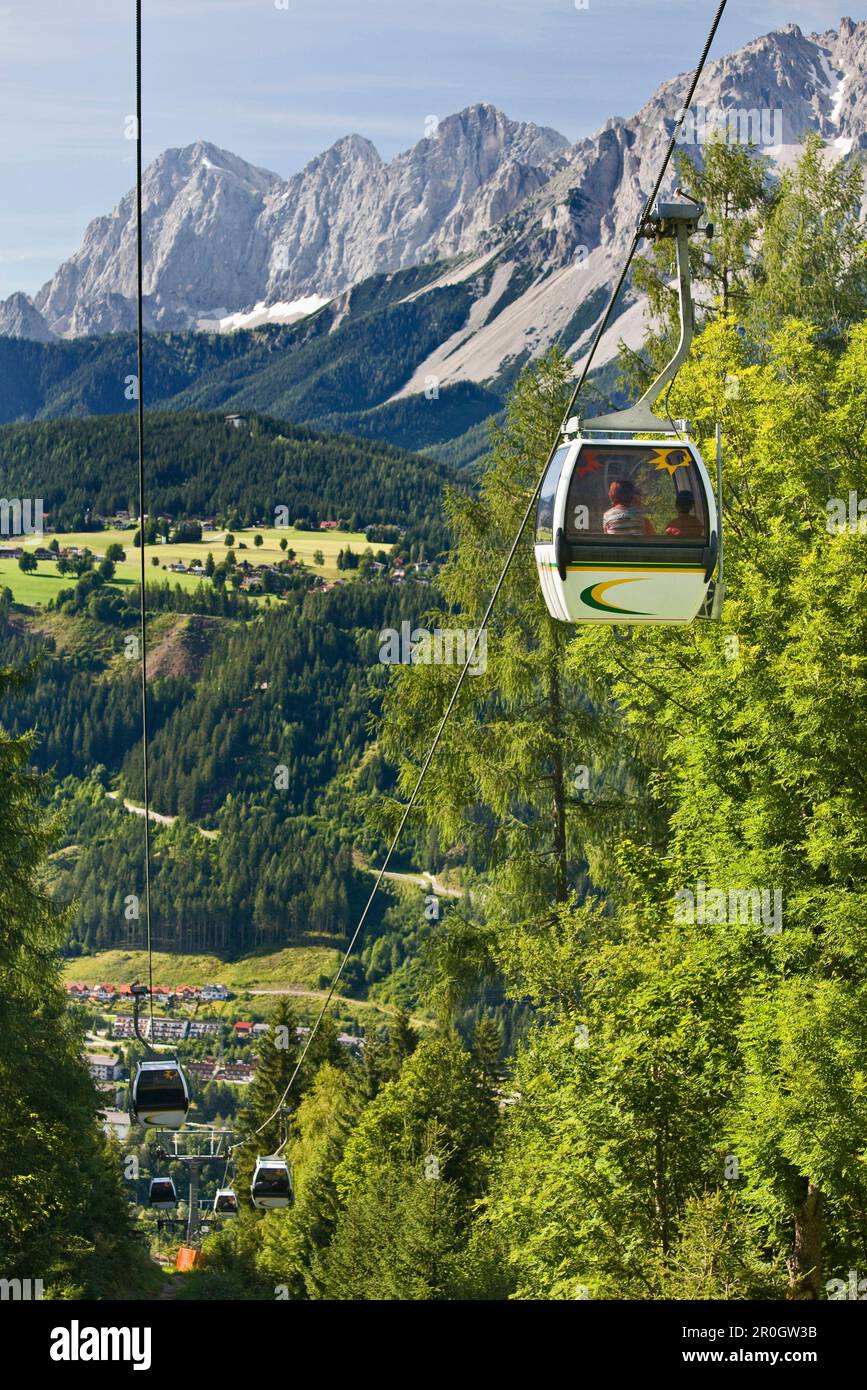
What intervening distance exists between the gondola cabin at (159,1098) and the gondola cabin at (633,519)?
47.0 ft

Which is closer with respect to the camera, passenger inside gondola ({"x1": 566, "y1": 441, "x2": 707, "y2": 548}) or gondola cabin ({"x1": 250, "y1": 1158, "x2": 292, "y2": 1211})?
passenger inside gondola ({"x1": 566, "y1": 441, "x2": 707, "y2": 548})

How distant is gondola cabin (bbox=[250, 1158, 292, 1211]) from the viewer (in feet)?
94.8

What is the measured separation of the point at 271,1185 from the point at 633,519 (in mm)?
21980

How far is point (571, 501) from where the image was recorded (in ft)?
34.2

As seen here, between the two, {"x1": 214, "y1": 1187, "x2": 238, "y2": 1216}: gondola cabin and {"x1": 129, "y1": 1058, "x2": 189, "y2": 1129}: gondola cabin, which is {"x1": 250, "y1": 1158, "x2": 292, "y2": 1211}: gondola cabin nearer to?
{"x1": 129, "y1": 1058, "x2": 189, "y2": 1129}: gondola cabin

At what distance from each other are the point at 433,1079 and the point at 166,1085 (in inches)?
752

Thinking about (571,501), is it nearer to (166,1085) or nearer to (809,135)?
(166,1085)

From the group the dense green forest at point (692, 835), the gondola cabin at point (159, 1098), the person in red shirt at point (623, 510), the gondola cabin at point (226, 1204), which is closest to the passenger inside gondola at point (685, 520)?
the person in red shirt at point (623, 510)

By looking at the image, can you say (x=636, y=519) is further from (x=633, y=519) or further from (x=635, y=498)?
(x=635, y=498)

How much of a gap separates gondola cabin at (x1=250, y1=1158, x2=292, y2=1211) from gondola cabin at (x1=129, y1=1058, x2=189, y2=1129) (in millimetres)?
6788

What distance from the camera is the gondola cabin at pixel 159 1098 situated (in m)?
22.3

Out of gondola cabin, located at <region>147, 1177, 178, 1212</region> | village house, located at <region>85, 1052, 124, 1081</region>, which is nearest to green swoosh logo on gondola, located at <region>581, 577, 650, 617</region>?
gondola cabin, located at <region>147, 1177, 178, 1212</region>

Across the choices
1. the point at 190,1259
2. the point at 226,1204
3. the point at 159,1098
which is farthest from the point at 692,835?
the point at 190,1259

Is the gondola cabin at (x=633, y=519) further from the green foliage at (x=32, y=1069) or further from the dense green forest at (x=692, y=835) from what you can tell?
the green foliage at (x=32, y=1069)
